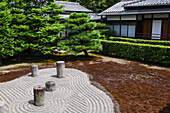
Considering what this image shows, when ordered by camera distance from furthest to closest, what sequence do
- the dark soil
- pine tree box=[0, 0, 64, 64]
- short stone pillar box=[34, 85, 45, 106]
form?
pine tree box=[0, 0, 64, 64], the dark soil, short stone pillar box=[34, 85, 45, 106]

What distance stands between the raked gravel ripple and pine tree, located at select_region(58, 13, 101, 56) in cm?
527

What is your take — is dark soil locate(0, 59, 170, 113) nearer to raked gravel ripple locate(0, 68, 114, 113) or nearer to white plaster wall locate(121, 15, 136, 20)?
raked gravel ripple locate(0, 68, 114, 113)

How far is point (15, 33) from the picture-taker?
15.5 m

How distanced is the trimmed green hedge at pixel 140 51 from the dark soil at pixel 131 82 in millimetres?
1368

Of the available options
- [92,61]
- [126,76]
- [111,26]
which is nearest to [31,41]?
[92,61]

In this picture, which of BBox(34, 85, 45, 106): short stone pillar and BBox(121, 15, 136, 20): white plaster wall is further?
BBox(121, 15, 136, 20): white plaster wall

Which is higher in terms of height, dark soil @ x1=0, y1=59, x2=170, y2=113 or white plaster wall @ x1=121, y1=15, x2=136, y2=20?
white plaster wall @ x1=121, y1=15, x2=136, y2=20

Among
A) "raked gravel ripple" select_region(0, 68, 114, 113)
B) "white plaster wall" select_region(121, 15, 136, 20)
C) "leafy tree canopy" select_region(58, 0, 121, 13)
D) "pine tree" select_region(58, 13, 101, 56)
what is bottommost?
"raked gravel ripple" select_region(0, 68, 114, 113)

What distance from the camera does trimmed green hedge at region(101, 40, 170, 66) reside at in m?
14.6

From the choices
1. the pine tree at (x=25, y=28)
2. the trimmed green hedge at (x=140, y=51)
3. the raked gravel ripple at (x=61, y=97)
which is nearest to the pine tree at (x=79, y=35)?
the pine tree at (x=25, y=28)

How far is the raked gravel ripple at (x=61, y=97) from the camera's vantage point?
761 centimetres

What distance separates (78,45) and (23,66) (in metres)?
5.49

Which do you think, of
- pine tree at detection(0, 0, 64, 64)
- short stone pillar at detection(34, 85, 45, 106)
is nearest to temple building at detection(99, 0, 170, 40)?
pine tree at detection(0, 0, 64, 64)

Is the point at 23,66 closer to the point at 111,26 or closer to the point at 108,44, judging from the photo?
the point at 108,44
